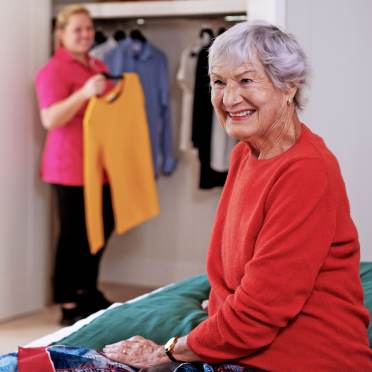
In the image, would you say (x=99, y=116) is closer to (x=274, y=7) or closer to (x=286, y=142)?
(x=274, y=7)

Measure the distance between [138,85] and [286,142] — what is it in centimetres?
252

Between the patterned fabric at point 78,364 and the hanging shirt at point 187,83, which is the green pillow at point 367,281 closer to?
the patterned fabric at point 78,364

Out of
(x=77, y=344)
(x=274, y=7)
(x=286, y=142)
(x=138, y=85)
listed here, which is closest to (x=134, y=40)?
(x=138, y=85)

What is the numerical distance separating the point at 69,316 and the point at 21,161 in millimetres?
779

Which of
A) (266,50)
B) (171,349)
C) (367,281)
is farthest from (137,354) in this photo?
(367,281)

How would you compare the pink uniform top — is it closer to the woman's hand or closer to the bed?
the woman's hand

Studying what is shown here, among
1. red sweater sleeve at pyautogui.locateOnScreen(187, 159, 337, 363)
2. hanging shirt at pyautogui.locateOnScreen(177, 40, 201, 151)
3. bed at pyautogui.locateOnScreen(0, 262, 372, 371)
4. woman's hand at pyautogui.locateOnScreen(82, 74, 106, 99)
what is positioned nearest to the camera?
red sweater sleeve at pyautogui.locateOnScreen(187, 159, 337, 363)

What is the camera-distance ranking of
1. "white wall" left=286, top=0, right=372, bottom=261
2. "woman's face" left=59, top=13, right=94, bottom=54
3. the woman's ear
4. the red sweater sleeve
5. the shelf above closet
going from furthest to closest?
1. the shelf above closet
2. "woman's face" left=59, top=13, right=94, bottom=54
3. "white wall" left=286, top=0, right=372, bottom=261
4. the woman's ear
5. the red sweater sleeve

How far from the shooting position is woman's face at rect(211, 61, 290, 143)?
1442 mm

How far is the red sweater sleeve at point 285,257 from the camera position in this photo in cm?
137

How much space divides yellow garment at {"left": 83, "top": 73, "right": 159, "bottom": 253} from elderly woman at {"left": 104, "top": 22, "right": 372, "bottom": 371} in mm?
2180

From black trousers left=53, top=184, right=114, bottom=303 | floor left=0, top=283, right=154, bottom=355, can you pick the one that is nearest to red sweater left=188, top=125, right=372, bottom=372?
floor left=0, top=283, right=154, bottom=355

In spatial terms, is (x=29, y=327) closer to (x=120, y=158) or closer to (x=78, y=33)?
(x=120, y=158)

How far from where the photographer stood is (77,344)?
1925 millimetres
